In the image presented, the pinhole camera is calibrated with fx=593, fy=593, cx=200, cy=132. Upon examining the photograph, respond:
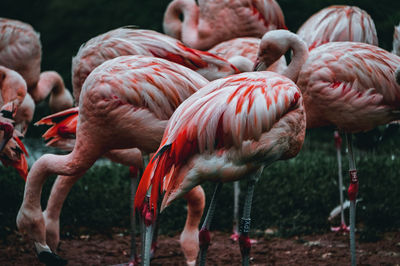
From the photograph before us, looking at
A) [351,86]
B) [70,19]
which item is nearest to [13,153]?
[351,86]

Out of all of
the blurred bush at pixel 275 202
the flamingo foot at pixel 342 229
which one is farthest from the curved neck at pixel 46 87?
the flamingo foot at pixel 342 229

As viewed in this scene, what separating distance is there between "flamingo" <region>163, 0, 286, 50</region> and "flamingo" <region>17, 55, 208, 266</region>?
2.07 meters

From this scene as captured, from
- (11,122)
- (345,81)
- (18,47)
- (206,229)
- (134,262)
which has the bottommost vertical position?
(134,262)

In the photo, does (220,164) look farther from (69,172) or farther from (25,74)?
(25,74)

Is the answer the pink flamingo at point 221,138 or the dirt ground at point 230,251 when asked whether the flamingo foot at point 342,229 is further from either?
the pink flamingo at point 221,138

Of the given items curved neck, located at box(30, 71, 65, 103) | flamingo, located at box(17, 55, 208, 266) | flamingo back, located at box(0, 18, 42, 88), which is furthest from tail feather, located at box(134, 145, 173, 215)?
curved neck, located at box(30, 71, 65, 103)

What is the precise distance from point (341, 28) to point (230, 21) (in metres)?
1.11

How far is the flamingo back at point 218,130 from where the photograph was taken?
2.81 m

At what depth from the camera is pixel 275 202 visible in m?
5.31

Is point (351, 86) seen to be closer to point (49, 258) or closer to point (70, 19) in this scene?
point (49, 258)

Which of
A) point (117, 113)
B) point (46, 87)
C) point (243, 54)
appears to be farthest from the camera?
point (46, 87)

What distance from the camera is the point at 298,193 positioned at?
5.40m

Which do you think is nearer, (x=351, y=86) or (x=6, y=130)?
(x=351, y=86)

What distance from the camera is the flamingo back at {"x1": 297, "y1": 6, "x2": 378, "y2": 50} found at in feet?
16.2
